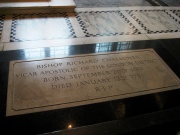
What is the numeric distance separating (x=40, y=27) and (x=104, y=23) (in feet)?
3.02

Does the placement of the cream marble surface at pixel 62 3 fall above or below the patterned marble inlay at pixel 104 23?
above

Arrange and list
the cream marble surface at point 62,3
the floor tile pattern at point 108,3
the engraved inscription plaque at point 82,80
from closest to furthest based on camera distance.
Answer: the engraved inscription plaque at point 82,80, the cream marble surface at point 62,3, the floor tile pattern at point 108,3

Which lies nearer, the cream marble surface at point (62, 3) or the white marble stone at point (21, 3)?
the white marble stone at point (21, 3)

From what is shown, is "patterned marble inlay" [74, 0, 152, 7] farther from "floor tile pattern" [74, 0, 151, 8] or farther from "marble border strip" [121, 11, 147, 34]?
"marble border strip" [121, 11, 147, 34]

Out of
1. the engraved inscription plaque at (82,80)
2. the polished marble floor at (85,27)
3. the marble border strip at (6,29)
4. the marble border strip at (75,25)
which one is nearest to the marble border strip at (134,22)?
the polished marble floor at (85,27)

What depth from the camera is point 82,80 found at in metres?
1.70

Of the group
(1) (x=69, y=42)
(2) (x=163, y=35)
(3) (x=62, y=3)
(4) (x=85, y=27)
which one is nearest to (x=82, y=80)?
(1) (x=69, y=42)

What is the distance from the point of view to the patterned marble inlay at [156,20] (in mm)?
2758

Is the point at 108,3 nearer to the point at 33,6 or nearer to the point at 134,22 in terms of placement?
the point at 134,22

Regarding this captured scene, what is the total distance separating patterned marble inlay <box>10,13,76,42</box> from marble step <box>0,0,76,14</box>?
0.33 ft

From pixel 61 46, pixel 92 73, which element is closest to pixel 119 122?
pixel 92 73

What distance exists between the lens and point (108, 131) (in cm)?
134

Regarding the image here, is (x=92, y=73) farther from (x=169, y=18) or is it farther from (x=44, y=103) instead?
(x=169, y=18)

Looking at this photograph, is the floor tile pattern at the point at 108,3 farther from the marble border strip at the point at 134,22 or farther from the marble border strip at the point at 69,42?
the marble border strip at the point at 69,42
